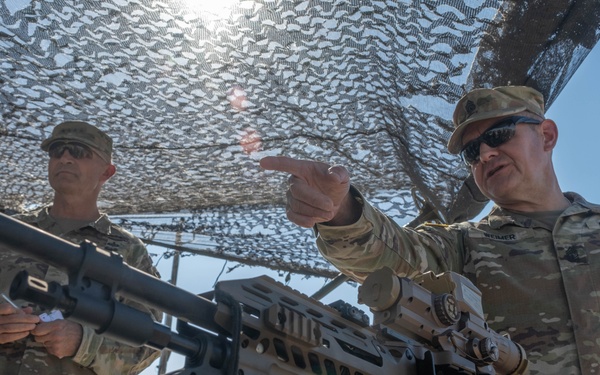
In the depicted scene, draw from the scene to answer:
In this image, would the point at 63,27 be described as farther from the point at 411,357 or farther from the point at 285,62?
the point at 411,357

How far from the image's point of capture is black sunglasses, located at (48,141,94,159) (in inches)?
140

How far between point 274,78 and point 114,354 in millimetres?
1469

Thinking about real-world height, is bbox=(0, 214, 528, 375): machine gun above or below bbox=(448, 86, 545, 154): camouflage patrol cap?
below

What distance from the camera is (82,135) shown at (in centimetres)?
359

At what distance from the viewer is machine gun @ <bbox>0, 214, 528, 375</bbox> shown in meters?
1.17

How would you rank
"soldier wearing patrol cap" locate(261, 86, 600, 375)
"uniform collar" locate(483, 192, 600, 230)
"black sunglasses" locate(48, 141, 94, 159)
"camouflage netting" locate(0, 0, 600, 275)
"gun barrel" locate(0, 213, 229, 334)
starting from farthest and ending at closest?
"black sunglasses" locate(48, 141, 94, 159), "camouflage netting" locate(0, 0, 600, 275), "uniform collar" locate(483, 192, 600, 230), "soldier wearing patrol cap" locate(261, 86, 600, 375), "gun barrel" locate(0, 213, 229, 334)

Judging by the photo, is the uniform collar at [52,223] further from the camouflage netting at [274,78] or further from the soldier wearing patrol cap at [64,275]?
the camouflage netting at [274,78]

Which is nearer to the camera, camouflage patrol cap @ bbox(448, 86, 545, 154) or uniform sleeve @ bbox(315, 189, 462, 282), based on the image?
uniform sleeve @ bbox(315, 189, 462, 282)

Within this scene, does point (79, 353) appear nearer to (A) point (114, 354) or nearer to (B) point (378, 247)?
(A) point (114, 354)

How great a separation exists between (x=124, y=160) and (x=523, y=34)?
7.60ft

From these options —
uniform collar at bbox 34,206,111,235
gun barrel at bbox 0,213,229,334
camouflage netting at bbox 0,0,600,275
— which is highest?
camouflage netting at bbox 0,0,600,275

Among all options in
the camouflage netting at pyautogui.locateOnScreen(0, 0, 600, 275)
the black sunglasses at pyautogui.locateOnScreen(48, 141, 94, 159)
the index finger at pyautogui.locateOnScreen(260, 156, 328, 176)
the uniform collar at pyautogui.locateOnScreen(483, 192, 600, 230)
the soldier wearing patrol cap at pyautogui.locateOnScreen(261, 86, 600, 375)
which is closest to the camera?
the index finger at pyautogui.locateOnScreen(260, 156, 328, 176)

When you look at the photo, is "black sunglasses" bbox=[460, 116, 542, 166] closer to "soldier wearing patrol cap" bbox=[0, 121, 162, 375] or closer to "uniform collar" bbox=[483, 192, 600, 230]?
"uniform collar" bbox=[483, 192, 600, 230]

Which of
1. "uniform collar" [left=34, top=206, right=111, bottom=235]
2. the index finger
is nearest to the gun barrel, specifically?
the index finger
